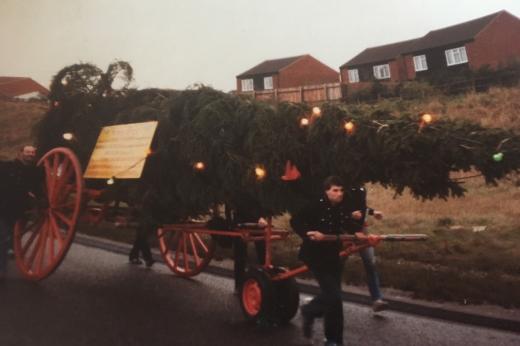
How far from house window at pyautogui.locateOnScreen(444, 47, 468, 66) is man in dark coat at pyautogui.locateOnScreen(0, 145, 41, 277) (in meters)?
29.8

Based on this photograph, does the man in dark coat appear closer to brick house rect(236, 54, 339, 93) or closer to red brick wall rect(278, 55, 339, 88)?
brick house rect(236, 54, 339, 93)

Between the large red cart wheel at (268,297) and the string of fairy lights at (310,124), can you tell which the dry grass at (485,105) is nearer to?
the string of fairy lights at (310,124)

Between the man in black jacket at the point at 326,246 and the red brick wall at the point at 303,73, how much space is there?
34.4 metres

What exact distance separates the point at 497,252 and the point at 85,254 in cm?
720

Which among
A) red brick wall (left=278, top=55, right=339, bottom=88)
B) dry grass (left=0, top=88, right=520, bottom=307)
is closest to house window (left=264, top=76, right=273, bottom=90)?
red brick wall (left=278, top=55, right=339, bottom=88)

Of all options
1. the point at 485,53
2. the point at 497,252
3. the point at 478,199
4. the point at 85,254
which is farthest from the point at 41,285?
the point at 485,53

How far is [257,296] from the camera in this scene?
170 inches

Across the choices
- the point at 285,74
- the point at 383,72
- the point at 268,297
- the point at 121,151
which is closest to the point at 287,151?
the point at 268,297

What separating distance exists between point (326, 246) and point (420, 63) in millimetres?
31829

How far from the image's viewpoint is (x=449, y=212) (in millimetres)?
9820

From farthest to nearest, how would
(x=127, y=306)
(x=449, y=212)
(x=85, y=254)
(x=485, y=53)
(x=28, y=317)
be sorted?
(x=485, y=53) < (x=449, y=212) < (x=85, y=254) < (x=127, y=306) < (x=28, y=317)

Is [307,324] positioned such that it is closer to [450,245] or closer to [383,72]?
[450,245]

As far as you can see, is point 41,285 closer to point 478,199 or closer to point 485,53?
point 478,199

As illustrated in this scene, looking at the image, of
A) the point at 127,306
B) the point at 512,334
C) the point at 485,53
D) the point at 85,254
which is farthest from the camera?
the point at 485,53
